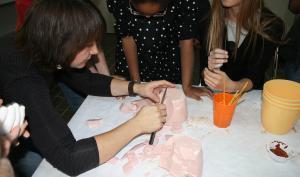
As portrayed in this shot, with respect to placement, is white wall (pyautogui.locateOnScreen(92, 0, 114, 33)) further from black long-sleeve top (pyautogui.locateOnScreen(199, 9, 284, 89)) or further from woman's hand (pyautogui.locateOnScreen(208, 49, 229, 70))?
woman's hand (pyautogui.locateOnScreen(208, 49, 229, 70))

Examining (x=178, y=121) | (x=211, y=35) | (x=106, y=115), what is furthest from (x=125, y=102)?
(x=211, y=35)

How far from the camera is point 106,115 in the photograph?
51.2 inches

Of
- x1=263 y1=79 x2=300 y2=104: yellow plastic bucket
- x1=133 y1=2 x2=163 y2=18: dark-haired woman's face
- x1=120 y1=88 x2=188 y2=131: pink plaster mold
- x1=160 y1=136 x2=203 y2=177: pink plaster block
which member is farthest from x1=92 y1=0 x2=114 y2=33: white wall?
x1=160 y1=136 x2=203 y2=177: pink plaster block

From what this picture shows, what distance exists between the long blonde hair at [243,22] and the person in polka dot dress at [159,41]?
0.11 meters

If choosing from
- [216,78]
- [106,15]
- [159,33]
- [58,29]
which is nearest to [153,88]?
[216,78]

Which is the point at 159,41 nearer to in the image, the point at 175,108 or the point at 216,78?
the point at 216,78

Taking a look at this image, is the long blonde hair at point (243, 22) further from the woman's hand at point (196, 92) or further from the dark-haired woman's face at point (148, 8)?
the dark-haired woman's face at point (148, 8)

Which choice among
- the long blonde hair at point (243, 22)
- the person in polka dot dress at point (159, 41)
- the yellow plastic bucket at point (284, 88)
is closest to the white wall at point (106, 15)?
the person in polka dot dress at point (159, 41)

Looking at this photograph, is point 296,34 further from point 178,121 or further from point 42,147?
point 42,147

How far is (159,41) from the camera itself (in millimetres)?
1682

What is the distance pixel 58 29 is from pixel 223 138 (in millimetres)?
737

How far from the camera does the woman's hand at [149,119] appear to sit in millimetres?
1092

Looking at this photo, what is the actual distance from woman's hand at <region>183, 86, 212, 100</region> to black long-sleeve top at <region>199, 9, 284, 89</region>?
305 millimetres

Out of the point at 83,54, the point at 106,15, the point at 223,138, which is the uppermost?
the point at 83,54
